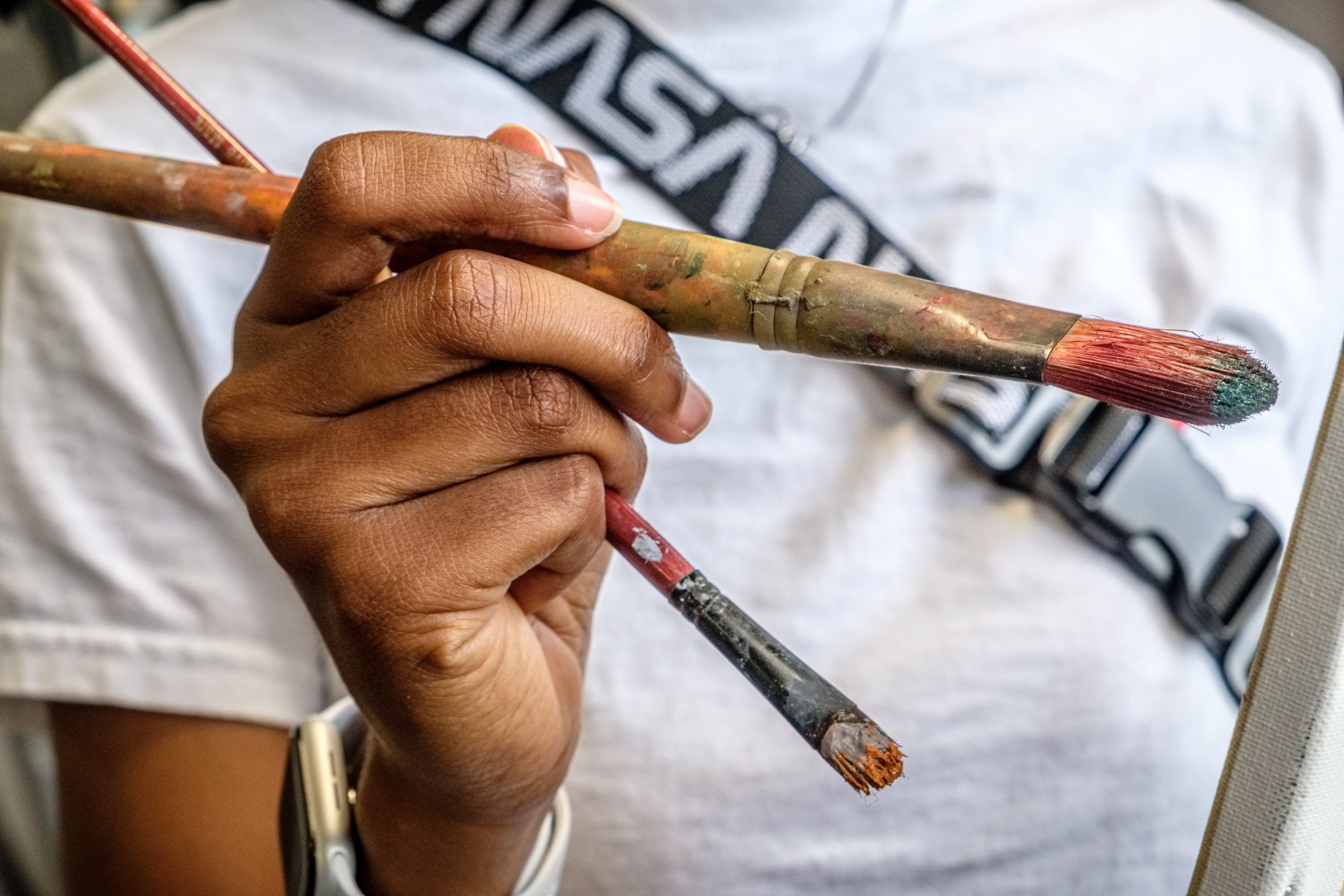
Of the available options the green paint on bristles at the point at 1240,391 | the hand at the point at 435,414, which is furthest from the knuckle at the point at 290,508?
the green paint on bristles at the point at 1240,391

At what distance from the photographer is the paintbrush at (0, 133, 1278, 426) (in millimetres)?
227

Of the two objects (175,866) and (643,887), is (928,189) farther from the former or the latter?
(175,866)

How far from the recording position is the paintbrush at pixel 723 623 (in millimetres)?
241

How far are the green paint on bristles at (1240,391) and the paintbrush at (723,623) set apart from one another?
99 millimetres

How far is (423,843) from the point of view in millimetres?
349

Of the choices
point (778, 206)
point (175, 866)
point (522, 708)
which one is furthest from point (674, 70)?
point (175, 866)

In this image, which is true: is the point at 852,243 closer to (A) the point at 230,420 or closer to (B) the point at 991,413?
(B) the point at 991,413

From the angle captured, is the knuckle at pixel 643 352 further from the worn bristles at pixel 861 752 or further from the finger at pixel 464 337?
the worn bristles at pixel 861 752

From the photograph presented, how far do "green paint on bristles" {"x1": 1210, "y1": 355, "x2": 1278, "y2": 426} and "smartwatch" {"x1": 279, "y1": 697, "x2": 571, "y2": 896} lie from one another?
0.26 meters

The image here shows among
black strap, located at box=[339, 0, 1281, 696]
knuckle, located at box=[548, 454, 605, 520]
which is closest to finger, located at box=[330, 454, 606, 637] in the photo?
knuckle, located at box=[548, 454, 605, 520]

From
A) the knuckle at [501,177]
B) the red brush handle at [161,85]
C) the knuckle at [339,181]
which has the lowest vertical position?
the red brush handle at [161,85]

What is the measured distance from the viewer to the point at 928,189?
54 cm

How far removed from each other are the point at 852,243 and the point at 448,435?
285 millimetres

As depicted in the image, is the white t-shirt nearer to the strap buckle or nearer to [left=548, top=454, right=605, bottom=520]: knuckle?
the strap buckle
